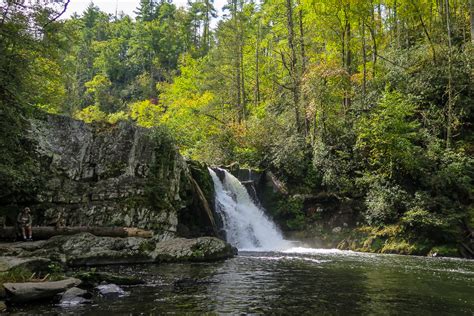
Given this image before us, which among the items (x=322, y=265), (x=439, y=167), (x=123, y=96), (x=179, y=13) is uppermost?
(x=179, y=13)

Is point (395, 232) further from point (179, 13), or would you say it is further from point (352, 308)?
point (179, 13)

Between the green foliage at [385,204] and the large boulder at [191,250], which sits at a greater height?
the green foliage at [385,204]

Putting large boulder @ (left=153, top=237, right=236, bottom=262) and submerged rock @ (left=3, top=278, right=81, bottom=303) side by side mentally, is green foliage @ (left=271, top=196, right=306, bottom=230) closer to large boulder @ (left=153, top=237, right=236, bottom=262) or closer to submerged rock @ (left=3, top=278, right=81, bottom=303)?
large boulder @ (left=153, top=237, right=236, bottom=262)

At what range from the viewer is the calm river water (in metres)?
7.62

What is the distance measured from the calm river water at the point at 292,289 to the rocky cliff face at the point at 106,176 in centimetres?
417

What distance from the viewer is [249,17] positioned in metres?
37.0

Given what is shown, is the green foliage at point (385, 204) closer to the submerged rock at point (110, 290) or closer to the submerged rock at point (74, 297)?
the submerged rock at point (110, 290)

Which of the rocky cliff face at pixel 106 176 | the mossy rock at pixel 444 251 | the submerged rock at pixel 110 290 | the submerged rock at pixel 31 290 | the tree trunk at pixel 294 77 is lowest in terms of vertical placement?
the mossy rock at pixel 444 251

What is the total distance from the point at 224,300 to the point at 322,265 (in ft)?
21.4

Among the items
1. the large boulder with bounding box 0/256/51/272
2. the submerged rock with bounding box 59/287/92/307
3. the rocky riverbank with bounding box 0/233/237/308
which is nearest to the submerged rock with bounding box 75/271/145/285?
the rocky riverbank with bounding box 0/233/237/308

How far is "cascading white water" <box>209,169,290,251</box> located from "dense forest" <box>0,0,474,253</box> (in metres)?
1.67

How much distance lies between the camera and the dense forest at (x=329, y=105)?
12.9m

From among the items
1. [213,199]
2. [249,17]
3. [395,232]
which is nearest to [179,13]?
[249,17]

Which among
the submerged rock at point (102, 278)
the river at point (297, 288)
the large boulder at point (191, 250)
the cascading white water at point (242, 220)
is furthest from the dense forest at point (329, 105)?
the large boulder at point (191, 250)
